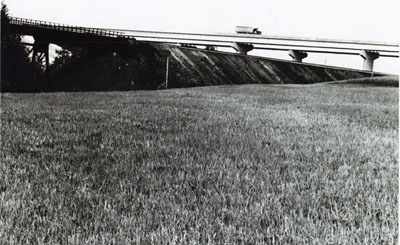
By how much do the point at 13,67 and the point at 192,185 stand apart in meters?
47.4

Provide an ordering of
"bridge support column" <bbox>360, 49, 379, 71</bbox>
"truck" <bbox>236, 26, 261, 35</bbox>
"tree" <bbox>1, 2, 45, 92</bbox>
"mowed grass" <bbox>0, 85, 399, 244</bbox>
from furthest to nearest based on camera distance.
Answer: "truck" <bbox>236, 26, 261, 35</bbox> → "bridge support column" <bbox>360, 49, 379, 71</bbox> → "tree" <bbox>1, 2, 45, 92</bbox> → "mowed grass" <bbox>0, 85, 399, 244</bbox>

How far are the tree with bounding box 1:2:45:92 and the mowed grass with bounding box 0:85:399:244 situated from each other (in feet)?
130

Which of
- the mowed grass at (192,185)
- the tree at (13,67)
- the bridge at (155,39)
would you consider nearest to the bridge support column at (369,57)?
the bridge at (155,39)

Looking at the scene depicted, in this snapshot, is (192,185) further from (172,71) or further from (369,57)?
A: (369,57)

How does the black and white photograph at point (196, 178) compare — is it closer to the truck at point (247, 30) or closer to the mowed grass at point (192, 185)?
the mowed grass at point (192, 185)

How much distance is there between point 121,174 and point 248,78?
147 feet

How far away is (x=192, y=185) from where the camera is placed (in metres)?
5.95

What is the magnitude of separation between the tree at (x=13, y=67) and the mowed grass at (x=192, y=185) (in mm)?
39718

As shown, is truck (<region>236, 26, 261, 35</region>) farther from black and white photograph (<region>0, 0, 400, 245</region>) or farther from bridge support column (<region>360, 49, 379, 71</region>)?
black and white photograph (<region>0, 0, 400, 245</region>)

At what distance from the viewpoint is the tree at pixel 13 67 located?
155 ft

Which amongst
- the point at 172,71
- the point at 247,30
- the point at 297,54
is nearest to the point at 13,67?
the point at 172,71

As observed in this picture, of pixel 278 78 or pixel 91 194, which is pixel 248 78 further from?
pixel 91 194

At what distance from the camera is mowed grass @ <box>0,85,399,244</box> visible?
4.29 meters

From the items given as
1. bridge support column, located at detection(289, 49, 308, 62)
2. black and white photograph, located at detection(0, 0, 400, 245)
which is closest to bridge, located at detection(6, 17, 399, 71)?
bridge support column, located at detection(289, 49, 308, 62)
